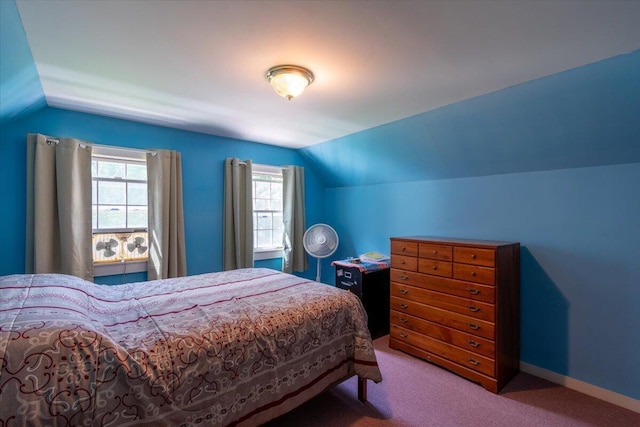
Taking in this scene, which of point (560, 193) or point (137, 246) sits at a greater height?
point (560, 193)

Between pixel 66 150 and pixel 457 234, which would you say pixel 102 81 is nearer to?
pixel 66 150

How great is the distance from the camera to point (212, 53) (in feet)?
5.84

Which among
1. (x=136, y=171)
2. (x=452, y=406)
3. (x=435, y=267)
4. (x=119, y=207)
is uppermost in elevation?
(x=136, y=171)

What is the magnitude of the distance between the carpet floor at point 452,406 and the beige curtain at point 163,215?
6.56 feet

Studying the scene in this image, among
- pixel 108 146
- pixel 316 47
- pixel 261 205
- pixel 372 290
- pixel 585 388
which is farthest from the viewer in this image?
pixel 261 205

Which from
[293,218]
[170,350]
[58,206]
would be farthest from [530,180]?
[58,206]

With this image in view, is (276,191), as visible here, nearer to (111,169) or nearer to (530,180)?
(111,169)

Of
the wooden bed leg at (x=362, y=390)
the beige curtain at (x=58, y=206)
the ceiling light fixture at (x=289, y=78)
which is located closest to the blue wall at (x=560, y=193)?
the ceiling light fixture at (x=289, y=78)

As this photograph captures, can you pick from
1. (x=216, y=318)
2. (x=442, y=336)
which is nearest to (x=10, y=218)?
(x=216, y=318)

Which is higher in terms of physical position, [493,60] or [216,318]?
[493,60]

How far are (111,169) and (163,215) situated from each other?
0.72 m

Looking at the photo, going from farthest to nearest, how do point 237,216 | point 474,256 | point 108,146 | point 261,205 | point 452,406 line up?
point 261,205 < point 237,216 < point 108,146 < point 474,256 < point 452,406

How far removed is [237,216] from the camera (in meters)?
3.69

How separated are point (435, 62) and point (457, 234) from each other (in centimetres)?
191
